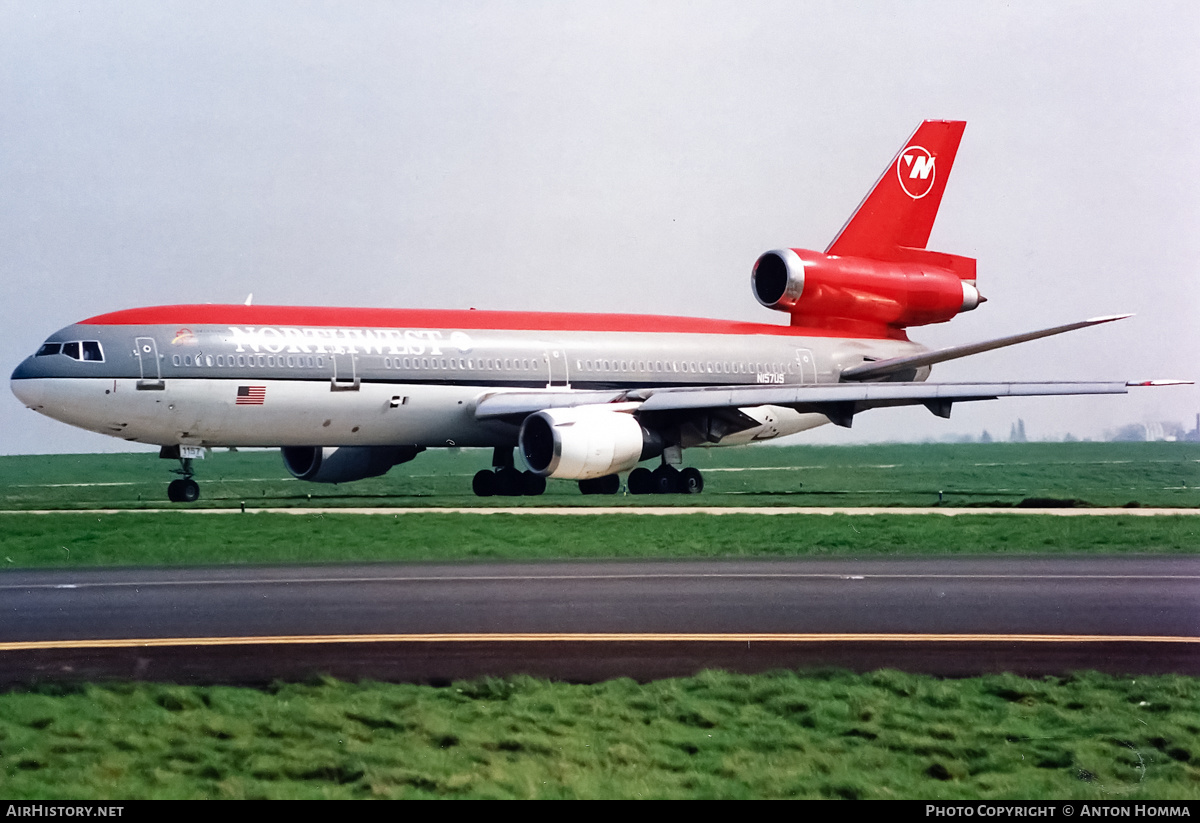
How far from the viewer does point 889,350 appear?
122 feet

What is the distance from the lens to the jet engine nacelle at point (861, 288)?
1401 inches

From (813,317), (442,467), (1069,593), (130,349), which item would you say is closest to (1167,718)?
(1069,593)

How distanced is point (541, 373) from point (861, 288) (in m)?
9.69

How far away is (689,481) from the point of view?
109ft

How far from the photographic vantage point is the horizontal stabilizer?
3069 centimetres

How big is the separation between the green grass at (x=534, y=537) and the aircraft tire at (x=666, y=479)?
9891 millimetres

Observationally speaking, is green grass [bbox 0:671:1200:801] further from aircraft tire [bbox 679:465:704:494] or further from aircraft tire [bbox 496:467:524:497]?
aircraft tire [bbox 679:465:704:494]

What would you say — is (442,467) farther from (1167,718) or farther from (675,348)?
(1167,718)

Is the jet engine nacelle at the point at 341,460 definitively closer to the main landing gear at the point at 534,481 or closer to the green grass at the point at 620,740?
the main landing gear at the point at 534,481

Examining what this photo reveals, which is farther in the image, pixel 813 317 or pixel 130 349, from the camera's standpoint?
pixel 813 317

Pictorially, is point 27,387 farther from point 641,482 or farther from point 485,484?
point 641,482

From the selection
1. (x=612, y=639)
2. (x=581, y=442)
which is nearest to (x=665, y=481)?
(x=581, y=442)

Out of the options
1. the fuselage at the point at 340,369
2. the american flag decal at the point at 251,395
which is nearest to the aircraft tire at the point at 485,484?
the fuselage at the point at 340,369
